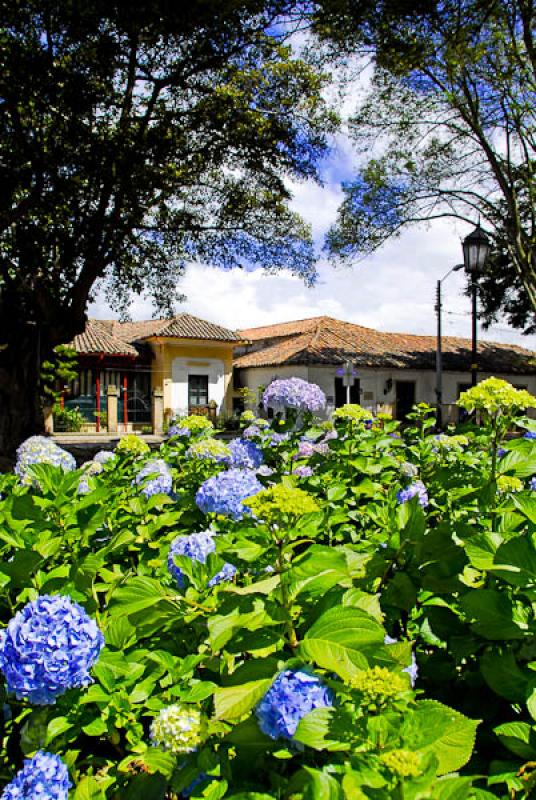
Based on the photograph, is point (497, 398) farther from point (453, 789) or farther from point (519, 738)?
point (453, 789)

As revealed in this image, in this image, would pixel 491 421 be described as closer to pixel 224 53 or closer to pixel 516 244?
pixel 224 53

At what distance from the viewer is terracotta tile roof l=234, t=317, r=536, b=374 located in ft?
78.1

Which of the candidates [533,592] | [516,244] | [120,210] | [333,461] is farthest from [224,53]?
[533,592]

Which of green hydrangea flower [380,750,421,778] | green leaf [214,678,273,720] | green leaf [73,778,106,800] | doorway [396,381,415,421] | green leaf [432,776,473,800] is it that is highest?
doorway [396,381,415,421]

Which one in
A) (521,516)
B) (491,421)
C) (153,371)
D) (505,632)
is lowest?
(505,632)

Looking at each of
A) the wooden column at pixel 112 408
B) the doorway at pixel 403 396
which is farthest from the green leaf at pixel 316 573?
the doorway at pixel 403 396

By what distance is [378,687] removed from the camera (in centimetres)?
75

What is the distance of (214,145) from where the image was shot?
30.0 feet

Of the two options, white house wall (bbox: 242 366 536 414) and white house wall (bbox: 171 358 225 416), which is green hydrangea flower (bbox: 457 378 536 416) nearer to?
white house wall (bbox: 242 366 536 414)

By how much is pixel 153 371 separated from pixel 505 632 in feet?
81.2

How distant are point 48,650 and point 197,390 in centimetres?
→ 2457

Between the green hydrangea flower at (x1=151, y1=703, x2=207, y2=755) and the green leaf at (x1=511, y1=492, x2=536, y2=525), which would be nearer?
the green hydrangea flower at (x1=151, y1=703, x2=207, y2=755)

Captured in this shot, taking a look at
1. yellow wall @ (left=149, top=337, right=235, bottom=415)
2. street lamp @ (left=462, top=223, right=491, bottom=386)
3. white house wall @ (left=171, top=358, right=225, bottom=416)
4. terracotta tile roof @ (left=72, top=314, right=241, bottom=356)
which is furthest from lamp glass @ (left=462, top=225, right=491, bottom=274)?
yellow wall @ (left=149, top=337, right=235, bottom=415)

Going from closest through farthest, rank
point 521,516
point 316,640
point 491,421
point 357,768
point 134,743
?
point 357,768 < point 316,640 < point 134,743 < point 521,516 < point 491,421
